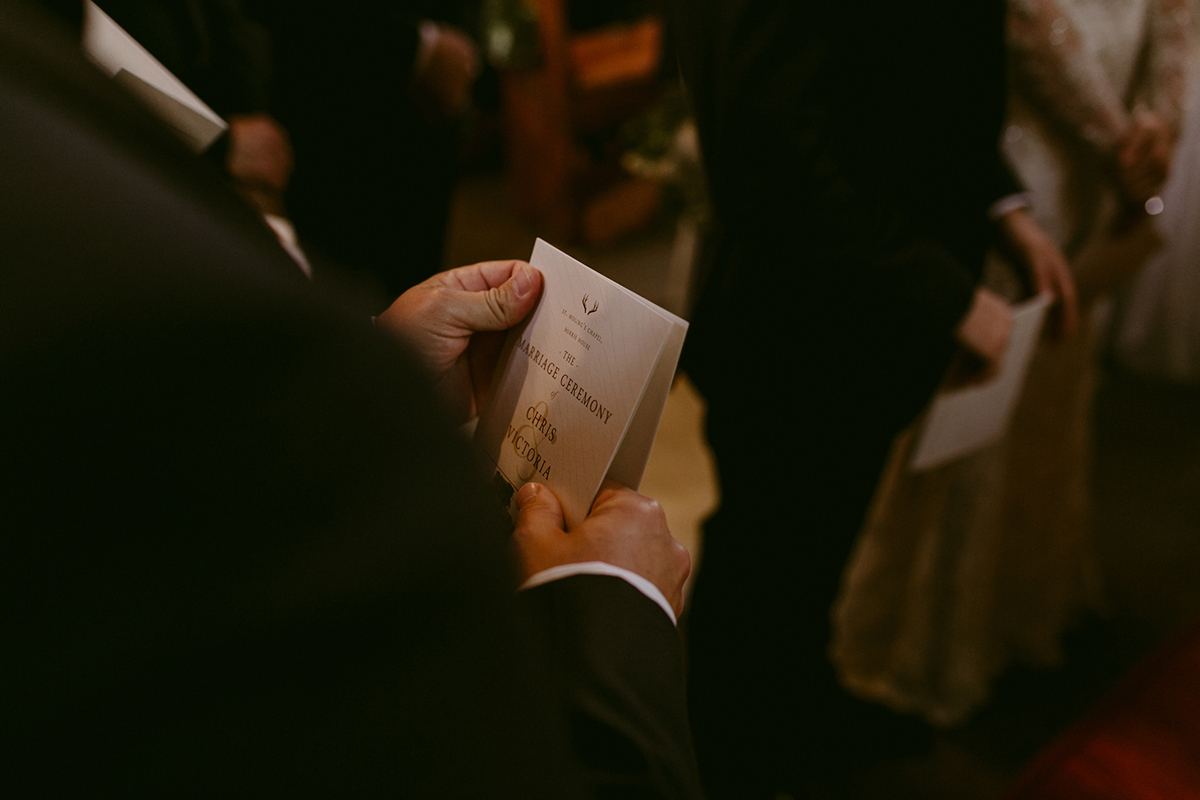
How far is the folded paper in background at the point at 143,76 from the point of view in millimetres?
516

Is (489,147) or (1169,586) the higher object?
(489,147)

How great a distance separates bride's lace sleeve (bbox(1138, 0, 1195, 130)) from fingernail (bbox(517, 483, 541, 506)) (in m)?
1.39

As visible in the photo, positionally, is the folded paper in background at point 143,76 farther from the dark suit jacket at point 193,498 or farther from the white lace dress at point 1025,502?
the white lace dress at point 1025,502

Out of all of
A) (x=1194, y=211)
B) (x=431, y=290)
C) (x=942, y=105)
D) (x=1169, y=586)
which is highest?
(x=942, y=105)

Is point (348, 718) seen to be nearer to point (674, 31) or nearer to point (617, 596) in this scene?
point (617, 596)

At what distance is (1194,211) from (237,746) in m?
3.36

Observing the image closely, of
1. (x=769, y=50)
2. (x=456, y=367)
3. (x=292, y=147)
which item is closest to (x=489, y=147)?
(x=292, y=147)

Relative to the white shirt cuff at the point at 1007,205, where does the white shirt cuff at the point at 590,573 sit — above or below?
below

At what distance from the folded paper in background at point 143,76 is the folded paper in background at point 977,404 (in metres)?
1.00

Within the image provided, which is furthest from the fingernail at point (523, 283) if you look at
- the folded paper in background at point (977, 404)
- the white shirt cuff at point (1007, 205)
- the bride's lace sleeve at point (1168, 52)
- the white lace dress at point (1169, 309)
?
the white lace dress at point (1169, 309)

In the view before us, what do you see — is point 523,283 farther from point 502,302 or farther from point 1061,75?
point 1061,75

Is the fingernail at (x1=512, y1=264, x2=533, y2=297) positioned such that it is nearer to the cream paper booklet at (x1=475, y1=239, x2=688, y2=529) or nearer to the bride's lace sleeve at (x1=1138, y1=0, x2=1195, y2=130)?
the cream paper booklet at (x1=475, y1=239, x2=688, y2=529)

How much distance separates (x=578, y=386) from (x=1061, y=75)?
45.3 inches

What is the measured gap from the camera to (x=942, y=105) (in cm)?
94
